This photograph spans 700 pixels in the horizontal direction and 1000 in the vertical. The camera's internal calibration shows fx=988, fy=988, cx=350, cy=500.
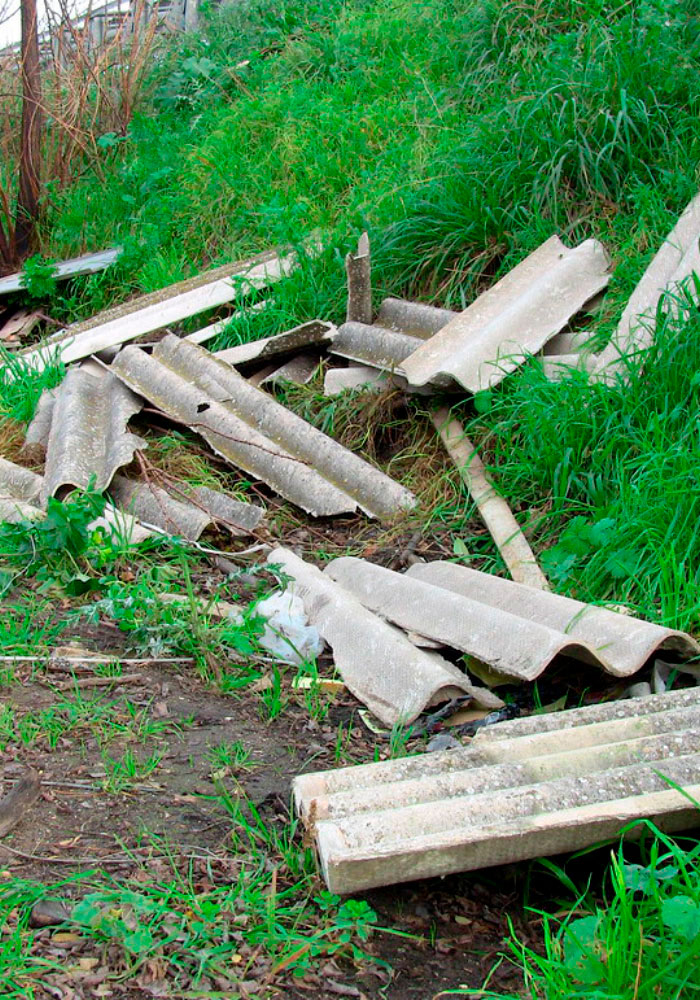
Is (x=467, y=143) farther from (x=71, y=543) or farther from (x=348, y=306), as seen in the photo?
(x=71, y=543)

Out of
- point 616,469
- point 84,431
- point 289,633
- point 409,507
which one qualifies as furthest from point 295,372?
point 289,633

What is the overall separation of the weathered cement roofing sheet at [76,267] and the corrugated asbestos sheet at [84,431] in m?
2.30

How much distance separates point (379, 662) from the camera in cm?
316

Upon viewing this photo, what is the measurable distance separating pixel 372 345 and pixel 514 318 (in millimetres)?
813

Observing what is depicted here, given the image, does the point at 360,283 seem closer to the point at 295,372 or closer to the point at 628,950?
the point at 295,372

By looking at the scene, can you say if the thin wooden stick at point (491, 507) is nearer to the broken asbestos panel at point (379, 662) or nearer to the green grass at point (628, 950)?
the broken asbestos panel at point (379, 662)

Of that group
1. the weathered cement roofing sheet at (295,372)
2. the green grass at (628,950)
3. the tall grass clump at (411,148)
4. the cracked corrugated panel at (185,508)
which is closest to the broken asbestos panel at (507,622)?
the cracked corrugated panel at (185,508)

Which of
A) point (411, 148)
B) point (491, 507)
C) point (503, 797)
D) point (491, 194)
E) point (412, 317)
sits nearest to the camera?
point (503, 797)

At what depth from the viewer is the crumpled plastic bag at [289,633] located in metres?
3.36

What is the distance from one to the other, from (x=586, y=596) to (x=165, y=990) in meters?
2.15

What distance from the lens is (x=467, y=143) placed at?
5.93 meters

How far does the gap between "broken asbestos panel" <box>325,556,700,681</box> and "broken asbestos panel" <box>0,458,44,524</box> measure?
1.47 meters

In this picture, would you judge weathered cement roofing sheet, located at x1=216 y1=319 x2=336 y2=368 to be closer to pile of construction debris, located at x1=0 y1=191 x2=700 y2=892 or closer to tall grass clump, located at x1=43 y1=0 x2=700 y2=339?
pile of construction debris, located at x1=0 y1=191 x2=700 y2=892

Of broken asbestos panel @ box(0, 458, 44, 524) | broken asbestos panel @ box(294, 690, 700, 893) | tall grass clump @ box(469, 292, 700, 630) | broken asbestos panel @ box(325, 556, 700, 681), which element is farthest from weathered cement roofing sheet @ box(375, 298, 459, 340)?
broken asbestos panel @ box(294, 690, 700, 893)
